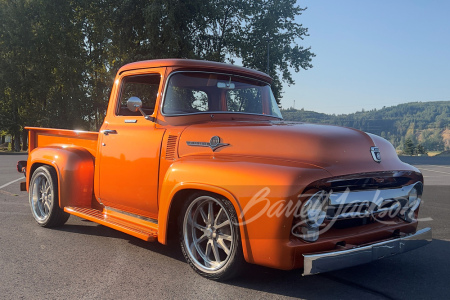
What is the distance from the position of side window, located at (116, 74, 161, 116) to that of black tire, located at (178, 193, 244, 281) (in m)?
1.43

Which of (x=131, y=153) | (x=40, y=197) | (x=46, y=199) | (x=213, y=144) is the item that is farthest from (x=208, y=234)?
(x=40, y=197)

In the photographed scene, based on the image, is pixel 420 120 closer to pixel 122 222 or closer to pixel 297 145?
pixel 122 222

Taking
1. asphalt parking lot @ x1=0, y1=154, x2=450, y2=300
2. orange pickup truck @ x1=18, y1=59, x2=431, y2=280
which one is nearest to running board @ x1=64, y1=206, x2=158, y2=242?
orange pickup truck @ x1=18, y1=59, x2=431, y2=280

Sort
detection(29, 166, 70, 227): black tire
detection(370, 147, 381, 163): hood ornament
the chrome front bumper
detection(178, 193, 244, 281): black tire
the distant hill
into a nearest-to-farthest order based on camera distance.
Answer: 1. the chrome front bumper
2. detection(178, 193, 244, 281): black tire
3. detection(370, 147, 381, 163): hood ornament
4. detection(29, 166, 70, 227): black tire
5. the distant hill

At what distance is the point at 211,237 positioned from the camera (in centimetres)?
400

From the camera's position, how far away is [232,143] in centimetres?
401

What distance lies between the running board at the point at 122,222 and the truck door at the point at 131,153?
9cm

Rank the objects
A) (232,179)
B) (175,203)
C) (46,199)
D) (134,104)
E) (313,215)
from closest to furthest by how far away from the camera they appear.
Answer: (313,215) → (232,179) → (175,203) → (134,104) → (46,199)

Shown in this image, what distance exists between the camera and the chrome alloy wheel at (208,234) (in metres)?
3.87

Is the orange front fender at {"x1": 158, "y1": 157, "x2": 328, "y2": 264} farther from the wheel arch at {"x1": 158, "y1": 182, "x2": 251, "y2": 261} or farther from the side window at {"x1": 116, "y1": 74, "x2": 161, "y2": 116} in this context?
the side window at {"x1": 116, "y1": 74, "x2": 161, "y2": 116}

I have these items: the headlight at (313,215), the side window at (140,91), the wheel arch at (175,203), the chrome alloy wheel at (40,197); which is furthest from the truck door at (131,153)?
the headlight at (313,215)

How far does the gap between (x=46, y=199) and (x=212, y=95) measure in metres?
2.84

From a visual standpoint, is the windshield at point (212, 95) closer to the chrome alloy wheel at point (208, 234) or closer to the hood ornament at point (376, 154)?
the chrome alloy wheel at point (208, 234)

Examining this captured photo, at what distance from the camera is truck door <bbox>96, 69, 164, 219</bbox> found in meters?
4.61
